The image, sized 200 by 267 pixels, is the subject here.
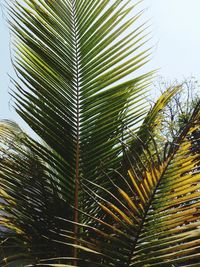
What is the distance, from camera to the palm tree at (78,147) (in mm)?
1101

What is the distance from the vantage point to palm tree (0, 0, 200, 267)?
3.61ft

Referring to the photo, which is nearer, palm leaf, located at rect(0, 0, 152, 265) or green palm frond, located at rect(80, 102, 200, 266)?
green palm frond, located at rect(80, 102, 200, 266)

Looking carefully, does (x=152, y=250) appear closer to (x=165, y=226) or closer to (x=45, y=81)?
(x=165, y=226)

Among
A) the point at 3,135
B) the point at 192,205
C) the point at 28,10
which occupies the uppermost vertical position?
the point at 28,10

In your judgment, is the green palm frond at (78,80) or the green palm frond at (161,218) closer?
the green palm frond at (161,218)

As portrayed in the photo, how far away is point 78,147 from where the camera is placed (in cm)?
160

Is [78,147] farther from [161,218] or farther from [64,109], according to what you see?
[161,218]

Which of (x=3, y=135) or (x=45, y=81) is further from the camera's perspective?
(x=3, y=135)

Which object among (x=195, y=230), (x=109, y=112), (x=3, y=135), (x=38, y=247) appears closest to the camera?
(x=195, y=230)

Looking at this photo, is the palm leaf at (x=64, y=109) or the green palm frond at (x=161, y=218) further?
the palm leaf at (x=64, y=109)

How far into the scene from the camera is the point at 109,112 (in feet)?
5.36

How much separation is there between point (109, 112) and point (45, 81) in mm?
269

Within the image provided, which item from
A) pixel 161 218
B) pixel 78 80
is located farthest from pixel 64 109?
pixel 161 218

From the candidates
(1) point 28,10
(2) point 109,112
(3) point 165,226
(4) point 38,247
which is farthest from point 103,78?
(3) point 165,226
